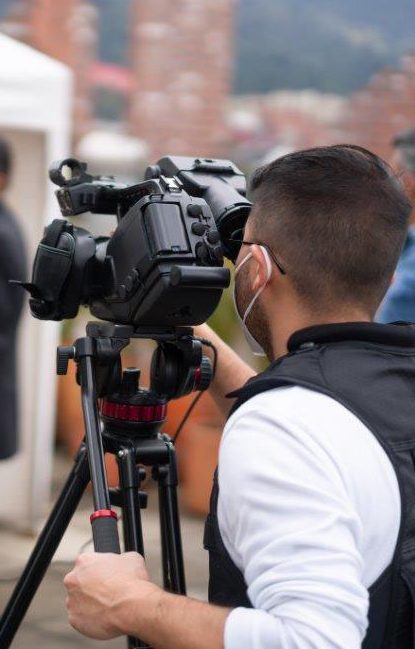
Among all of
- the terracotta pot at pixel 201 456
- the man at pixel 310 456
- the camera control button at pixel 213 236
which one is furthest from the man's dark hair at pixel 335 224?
the terracotta pot at pixel 201 456

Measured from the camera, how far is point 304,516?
4.26ft

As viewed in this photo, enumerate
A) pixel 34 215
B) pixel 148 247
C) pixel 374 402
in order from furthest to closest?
pixel 34 215 → pixel 148 247 → pixel 374 402

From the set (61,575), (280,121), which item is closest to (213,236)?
(61,575)

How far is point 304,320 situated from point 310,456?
27 cm

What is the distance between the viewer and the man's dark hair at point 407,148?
3725 millimetres

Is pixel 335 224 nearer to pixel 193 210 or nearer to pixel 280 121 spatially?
pixel 193 210

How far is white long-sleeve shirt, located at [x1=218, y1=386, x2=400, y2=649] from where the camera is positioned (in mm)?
1284

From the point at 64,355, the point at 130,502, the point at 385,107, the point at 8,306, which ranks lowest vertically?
the point at 8,306

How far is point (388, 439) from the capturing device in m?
1.39

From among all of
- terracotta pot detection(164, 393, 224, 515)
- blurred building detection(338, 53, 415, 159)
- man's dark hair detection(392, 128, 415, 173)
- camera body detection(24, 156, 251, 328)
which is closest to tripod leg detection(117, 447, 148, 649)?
camera body detection(24, 156, 251, 328)

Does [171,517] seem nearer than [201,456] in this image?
Yes

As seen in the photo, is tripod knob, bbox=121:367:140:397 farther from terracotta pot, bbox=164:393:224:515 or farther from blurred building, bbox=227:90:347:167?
blurred building, bbox=227:90:347:167

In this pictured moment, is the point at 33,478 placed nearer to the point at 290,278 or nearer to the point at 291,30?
the point at 290,278

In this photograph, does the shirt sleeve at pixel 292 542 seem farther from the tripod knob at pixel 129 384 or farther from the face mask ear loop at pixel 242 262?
the tripod knob at pixel 129 384
